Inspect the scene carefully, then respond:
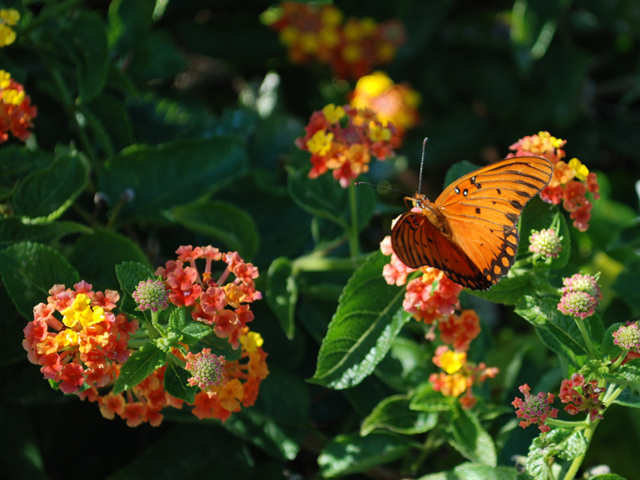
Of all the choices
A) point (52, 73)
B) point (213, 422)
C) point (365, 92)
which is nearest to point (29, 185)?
point (52, 73)

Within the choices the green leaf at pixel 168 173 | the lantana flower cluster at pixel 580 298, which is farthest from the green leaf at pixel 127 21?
the lantana flower cluster at pixel 580 298

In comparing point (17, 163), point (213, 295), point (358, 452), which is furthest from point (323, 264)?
point (17, 163)

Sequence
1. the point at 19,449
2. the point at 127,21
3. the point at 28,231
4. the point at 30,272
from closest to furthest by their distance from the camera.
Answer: the point at 30,272, the point at 28,231, the point at 19,449, the point at 127,21

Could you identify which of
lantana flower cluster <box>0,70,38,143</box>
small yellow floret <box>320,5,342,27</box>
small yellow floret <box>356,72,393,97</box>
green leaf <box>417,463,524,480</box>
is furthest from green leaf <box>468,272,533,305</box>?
small yellow floret <box>320,5,342,27</box>

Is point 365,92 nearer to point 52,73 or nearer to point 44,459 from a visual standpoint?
point 52,73

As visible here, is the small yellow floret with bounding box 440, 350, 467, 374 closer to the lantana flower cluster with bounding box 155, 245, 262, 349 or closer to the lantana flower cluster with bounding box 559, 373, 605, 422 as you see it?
the lantana flower cluster with bounding box 559, 373, 605, 422

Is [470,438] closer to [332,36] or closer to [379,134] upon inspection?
[379,134]
